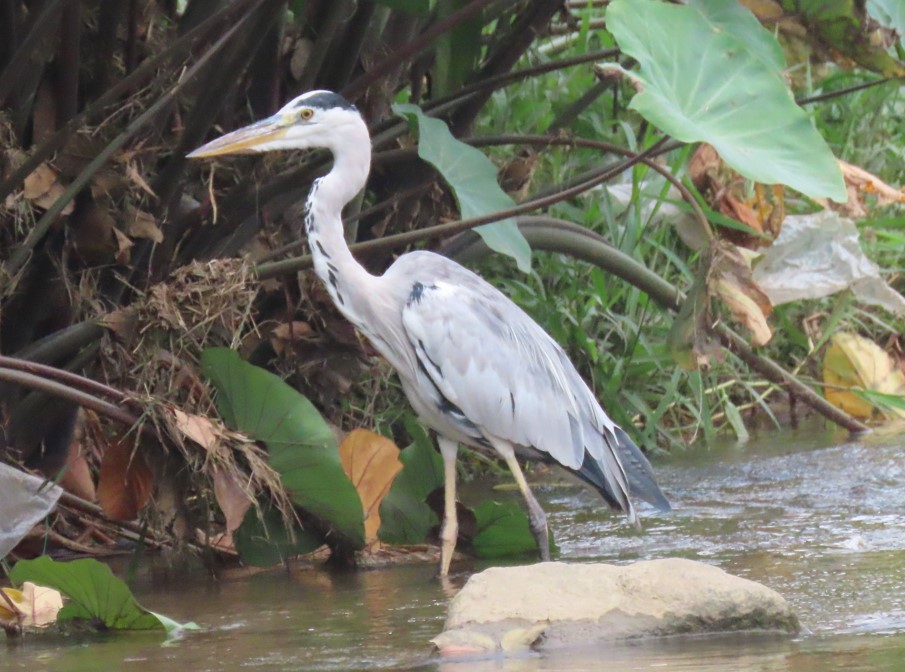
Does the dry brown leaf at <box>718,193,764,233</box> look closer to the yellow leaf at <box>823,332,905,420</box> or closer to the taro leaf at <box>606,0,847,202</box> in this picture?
the taro leaf at <box>606,0,847,202</box>

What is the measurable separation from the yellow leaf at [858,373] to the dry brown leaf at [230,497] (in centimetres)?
366

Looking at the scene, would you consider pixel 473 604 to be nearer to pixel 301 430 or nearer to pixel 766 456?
pixel 301 430

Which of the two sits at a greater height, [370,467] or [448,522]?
[370,467]

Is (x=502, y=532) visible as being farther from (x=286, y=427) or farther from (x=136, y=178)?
(x=136, y=178)

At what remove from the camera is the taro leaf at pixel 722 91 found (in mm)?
Result: 3443

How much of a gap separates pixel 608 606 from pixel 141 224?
6.37ft

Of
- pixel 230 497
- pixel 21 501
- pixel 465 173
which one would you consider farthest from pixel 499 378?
pixel 21 501

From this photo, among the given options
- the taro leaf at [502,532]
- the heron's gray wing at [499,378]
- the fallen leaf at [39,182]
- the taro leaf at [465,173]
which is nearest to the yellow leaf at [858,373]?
the heron's gray wing at [499,378]

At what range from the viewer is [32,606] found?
10.4ft

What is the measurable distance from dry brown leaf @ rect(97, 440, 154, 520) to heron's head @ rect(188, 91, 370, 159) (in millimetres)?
931

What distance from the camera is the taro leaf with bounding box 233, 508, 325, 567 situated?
397 centimetres

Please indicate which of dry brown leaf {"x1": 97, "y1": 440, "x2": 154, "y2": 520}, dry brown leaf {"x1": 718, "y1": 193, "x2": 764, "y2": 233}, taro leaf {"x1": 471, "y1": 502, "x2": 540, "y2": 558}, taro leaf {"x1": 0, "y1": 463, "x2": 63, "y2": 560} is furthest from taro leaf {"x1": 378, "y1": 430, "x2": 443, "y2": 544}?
dry brown leaf {"x1": 718, "y1": 193, "x2": 764, "y2": 233}

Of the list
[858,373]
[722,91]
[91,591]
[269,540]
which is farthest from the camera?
[858,373]

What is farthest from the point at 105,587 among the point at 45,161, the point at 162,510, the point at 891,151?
the point at 891,151
